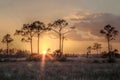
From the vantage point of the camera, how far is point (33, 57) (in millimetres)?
77312

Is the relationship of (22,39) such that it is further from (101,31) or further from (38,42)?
(101,31)

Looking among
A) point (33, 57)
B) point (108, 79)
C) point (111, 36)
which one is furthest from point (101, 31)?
point (108, 79)

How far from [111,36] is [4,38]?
5082cm

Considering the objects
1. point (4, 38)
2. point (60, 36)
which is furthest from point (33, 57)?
point (4, 38)

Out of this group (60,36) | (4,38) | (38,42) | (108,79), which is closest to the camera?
(108,79)

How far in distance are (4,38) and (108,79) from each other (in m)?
115

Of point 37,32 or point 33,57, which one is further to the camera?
point 37,32

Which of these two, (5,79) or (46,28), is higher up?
(46,28)

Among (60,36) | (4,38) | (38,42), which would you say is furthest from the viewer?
(4,38)

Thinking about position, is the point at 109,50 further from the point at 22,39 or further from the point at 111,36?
the point at 22,39

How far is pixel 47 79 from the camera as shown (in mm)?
19641

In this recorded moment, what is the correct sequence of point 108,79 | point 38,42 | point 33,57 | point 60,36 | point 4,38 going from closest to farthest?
1. point 108,79
2. point 33,57
3. point 60,36
4. point 38,42
5. point 4,38

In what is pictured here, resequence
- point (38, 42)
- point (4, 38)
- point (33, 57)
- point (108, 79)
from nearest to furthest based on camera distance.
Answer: point (108, 79), point (33, 57), point (38, 42), point (4, 38)

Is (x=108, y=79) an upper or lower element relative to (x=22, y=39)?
lower
